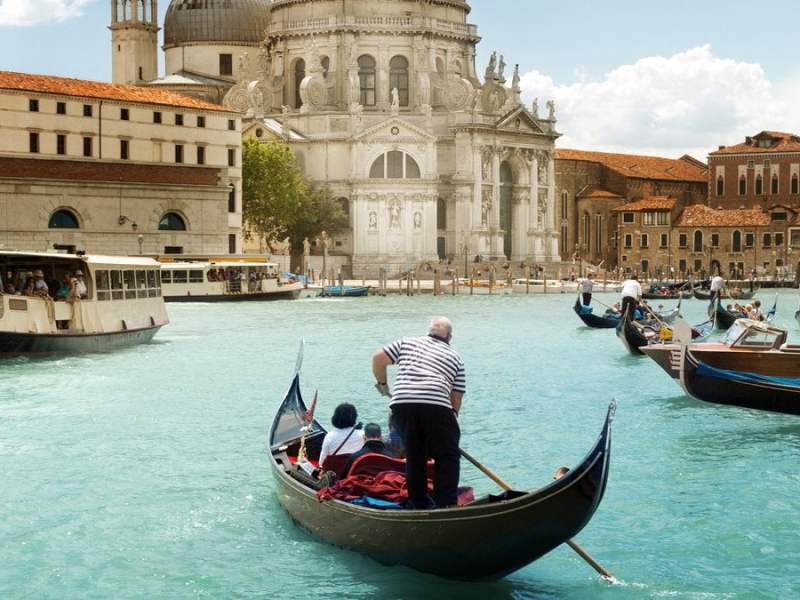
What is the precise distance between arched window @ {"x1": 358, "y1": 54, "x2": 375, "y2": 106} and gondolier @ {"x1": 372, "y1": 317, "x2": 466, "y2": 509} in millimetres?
61496

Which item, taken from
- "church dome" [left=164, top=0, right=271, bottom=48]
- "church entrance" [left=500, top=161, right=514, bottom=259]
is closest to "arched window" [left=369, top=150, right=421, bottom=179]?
"church entrance" [left=500, top=161, right=514, bottom=259]

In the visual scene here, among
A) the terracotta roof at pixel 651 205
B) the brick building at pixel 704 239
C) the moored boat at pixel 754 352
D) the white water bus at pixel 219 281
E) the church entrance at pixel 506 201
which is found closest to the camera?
the moored boat at pixel 754 352

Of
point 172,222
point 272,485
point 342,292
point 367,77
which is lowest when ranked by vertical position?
point 272,485

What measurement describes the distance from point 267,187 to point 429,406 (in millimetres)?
49630

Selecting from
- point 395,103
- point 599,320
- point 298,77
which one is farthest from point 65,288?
point 298,77

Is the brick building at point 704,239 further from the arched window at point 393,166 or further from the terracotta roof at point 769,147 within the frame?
the arched window at point 393,166

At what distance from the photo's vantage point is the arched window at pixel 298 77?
7125 cm

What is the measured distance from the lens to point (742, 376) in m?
16.1

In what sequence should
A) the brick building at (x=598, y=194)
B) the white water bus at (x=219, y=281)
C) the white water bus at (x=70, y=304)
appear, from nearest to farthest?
the white water bus at (x=70, y=304), the white water bus at (x=219, y=281), the brick building at (x=598, y=194)

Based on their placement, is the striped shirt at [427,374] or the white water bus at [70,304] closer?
the striped shirt at [427,374]

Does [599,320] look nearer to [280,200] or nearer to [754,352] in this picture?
[754,352]

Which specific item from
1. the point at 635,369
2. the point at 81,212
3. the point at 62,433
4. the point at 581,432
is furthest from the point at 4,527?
the point at 81,212

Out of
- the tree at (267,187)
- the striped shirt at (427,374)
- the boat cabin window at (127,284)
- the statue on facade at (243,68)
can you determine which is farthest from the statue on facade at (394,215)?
the striped shirt at (427,374)

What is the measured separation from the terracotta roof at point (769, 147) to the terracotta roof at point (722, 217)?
4.50 metres
